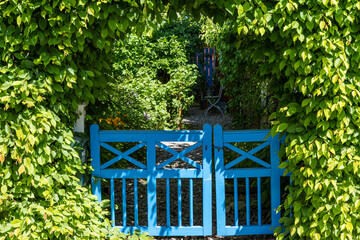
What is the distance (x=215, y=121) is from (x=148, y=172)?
6172mm

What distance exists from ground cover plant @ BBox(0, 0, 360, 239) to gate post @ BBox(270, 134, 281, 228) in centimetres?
33

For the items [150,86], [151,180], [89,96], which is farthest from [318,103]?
[150,86]

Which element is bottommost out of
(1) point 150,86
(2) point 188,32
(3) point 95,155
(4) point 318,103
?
(3) point 95,155

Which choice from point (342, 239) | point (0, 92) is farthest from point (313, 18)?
point (0, 92)

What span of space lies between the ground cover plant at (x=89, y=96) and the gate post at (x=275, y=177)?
33 cm

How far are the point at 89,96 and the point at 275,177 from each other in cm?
171

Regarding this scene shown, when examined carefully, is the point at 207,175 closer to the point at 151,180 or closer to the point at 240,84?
the point at 151,180

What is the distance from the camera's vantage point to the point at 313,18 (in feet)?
8.77

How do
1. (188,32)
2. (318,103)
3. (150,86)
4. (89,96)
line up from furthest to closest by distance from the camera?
(188,32)
(150,86)
(89,96)
(318,103)

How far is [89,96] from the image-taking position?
2988 millimetres

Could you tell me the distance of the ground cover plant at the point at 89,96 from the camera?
2656 millimetres

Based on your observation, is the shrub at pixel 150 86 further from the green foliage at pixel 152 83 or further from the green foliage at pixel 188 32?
the green foliage at pixel 188 32

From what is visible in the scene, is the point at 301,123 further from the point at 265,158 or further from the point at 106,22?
the point at 106,22

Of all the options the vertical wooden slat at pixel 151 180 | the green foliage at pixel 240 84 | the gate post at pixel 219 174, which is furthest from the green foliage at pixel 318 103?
the green foliage at pixel 240 84
